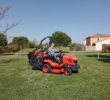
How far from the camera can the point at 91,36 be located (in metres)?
99.4

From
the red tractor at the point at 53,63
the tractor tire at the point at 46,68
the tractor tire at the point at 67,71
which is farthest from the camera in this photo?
the tractor tire at the point at 46,68

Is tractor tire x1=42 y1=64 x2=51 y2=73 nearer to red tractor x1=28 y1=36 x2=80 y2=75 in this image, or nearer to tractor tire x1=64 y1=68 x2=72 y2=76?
red tractor x1=28 y1=36 x2=80 y2=75

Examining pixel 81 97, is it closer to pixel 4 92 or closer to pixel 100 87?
pixel 100 87

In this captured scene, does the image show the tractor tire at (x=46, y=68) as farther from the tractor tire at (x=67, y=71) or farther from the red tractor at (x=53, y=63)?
the tractor tire at (x=67, y=71)

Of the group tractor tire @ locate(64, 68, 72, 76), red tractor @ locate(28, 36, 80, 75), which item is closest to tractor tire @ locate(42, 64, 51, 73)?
red tractor @ locate(28, 36, 80, 75)

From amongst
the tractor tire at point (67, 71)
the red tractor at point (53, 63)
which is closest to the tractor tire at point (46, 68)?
the red tractor at point (53, 63)

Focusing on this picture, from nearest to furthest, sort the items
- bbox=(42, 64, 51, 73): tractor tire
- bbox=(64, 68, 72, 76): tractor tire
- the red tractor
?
bbox=(64, 68, 72, 76): tractor tire, the red tractor, bbox=(42, 64, 51, 73): tractor tire

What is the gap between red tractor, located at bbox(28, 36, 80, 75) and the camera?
14.3 m

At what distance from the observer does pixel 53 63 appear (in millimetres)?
14938

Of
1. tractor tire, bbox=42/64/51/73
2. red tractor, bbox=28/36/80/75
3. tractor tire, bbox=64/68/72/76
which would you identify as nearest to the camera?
tractor tire, bbox=64/68/72/76

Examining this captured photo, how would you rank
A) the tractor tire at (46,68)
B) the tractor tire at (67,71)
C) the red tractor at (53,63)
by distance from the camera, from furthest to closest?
the tractor tire at (46,68), the red tractor at (53,63), the tractor tire at (67,71)

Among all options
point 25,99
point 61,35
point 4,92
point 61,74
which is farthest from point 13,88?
point 61,35

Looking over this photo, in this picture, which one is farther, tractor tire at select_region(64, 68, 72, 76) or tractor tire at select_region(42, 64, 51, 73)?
tractor tire at select_region(42, 64, 51, 73)

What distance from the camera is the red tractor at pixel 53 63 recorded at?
1432 cm
